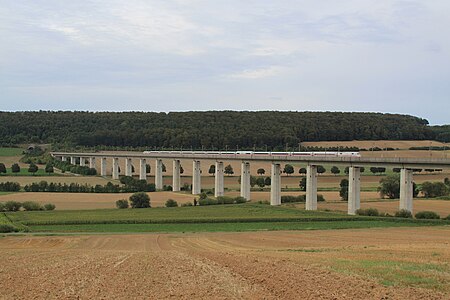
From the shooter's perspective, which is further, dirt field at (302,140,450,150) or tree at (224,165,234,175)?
dirt field at (302,140,450,150)

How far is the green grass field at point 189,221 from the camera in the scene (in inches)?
2208

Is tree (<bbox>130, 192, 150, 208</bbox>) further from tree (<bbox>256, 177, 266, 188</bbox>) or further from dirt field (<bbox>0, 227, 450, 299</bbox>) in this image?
dirt field (<bbox>0, 227, 450, 299</bbox>)

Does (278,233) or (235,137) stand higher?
(235,137)

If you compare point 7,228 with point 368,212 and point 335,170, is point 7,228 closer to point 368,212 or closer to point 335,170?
point 368,212

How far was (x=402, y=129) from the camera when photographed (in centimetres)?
18000

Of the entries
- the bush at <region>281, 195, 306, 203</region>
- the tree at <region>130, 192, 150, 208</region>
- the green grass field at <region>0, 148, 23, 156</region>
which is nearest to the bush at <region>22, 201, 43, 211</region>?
the tree at <region>130, 192, 150, 208</region>

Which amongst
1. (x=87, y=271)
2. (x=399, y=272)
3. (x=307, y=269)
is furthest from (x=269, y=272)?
(x=87, y=271)

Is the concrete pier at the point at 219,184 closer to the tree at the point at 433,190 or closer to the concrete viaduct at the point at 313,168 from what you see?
the concrete viaduct at the point at 313,168

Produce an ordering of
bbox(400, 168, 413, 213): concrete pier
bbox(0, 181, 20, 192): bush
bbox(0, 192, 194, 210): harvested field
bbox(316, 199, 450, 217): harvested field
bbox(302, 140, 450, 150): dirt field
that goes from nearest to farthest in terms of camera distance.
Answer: bbox(400, 168, 413, 213): concrete pier → bbox(316, 199, 450, 217): harvested field → bbox(0, 192, 194, 210): harvested field → bbox(0, 181, 20, 192): bush → bbox(302, 140, 450, 150): dirt field

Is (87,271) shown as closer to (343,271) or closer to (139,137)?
(343,271)

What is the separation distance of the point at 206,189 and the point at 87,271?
9123 cm

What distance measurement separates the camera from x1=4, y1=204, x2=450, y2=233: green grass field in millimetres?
56094

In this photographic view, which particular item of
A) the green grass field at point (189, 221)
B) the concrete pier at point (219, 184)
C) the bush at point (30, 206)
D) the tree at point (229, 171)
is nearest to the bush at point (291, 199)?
the concrete pier at point (219, 184)

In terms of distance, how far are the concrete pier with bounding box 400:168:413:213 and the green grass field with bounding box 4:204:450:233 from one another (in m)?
4.82
